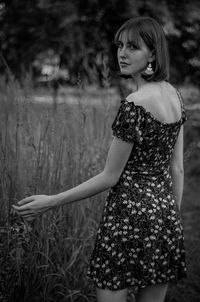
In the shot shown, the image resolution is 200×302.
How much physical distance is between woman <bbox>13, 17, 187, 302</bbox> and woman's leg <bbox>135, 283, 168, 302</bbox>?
10 cm

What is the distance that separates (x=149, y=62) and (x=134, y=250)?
78cm

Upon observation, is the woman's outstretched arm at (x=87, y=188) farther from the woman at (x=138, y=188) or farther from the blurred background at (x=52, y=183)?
the blurred background at (x=52, y=183)

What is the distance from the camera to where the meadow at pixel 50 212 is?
2.53 metres

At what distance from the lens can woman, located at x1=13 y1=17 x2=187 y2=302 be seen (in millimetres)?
1850

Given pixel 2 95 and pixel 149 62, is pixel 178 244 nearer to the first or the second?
pixel 149 62

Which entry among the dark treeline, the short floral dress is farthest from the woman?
the dark treeline

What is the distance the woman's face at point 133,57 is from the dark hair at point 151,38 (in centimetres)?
2

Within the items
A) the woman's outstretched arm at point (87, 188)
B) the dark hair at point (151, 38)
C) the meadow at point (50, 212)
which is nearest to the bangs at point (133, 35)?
the dark hair at point (151, 38)

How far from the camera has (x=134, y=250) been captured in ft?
6.33

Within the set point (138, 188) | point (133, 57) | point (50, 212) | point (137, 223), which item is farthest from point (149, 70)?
point (50, 212)

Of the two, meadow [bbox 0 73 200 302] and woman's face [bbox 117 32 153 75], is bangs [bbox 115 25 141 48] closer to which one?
woman's face [bbox 117 32 153 75]

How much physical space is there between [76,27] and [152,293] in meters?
4.34

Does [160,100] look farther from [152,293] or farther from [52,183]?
[52,183]

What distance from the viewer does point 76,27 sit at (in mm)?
5820
